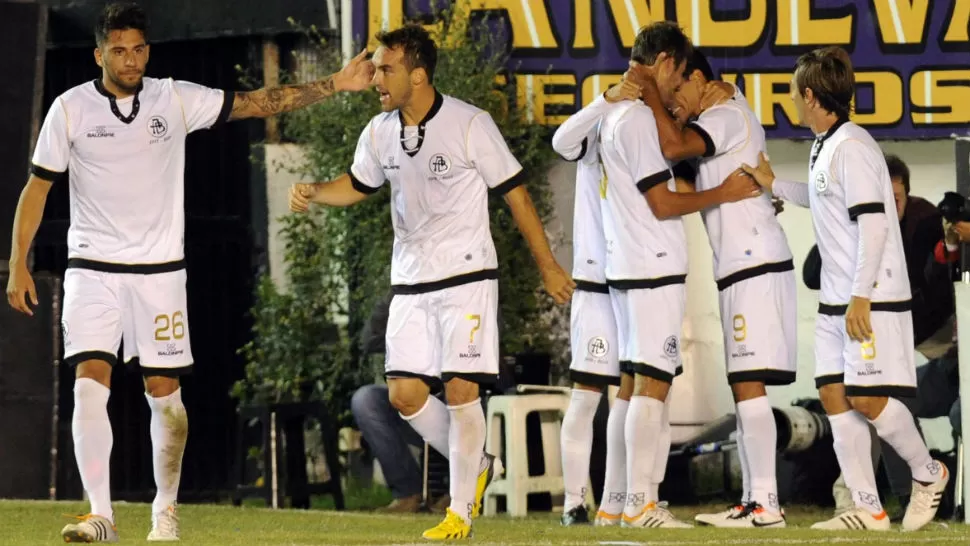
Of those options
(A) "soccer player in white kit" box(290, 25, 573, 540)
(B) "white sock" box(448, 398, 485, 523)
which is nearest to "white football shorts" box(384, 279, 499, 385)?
(A) "soccer player in white kit" box(290, 25, 573, 540)

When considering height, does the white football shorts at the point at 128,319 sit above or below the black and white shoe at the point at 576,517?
above

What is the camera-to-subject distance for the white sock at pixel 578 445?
8.97 metres

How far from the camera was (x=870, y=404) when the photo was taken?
→ 327 inches

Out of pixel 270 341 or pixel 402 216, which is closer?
pixel 402 216

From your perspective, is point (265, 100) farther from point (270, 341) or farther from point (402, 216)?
point (270, 341)

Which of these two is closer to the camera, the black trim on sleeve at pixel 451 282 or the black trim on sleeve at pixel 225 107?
the black trim on sleeve at pixel 451 282

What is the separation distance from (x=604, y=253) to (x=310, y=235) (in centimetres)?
422

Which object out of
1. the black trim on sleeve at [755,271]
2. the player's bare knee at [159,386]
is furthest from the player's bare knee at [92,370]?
the black trim on sleeve at [755,271]

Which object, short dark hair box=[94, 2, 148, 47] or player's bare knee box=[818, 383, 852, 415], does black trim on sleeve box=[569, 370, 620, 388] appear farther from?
short dark hair box=[94, 2, 148, 47]

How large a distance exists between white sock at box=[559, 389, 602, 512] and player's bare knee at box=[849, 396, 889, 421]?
130 centimetres

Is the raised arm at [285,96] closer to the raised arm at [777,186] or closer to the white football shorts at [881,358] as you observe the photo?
the raised arm at [777,186]

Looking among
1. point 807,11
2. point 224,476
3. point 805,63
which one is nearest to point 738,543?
point 805,63

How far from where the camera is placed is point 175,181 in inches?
316

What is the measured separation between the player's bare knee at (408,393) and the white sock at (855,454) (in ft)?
6.26
